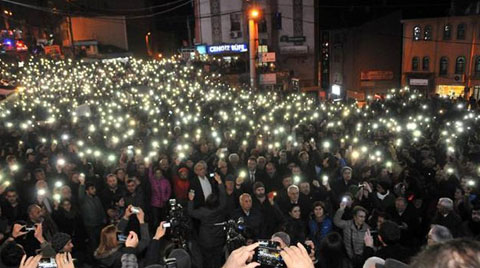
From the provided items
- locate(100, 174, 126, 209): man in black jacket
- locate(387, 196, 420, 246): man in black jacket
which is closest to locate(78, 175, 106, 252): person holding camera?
locate(100, 174, 126, 209): man in black jacket

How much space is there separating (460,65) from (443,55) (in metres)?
1.49

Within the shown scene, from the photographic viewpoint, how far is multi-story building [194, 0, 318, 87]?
39094 millimetres

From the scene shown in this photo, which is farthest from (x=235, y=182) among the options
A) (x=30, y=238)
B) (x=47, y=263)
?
(x=47, y=263)

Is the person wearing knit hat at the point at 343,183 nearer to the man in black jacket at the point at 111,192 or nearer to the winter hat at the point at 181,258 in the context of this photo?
the man in black jacket at the point at 111,192

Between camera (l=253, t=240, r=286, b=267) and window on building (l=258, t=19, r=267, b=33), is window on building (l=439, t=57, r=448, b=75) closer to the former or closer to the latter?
window on building (l=258, t=19, r=267, b=33)

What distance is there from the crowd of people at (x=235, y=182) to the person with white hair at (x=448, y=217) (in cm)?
2

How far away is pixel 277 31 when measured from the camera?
131 feet

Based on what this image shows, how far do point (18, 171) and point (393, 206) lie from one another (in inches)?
291

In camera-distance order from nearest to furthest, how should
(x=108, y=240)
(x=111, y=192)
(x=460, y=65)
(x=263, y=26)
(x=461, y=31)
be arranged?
(x=108, y=240)
(x=111, y=192)
(x=461, y=31)
(x=460, y=65)
(x=263, y=26)

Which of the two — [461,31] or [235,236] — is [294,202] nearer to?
[235,236]

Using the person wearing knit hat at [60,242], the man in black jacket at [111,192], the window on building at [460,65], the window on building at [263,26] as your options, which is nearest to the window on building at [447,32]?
Answer: the window on building at [460,65]

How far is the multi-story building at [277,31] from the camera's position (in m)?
39.1

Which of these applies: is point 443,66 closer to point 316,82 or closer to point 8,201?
point 316,82

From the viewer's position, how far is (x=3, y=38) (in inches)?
1186
